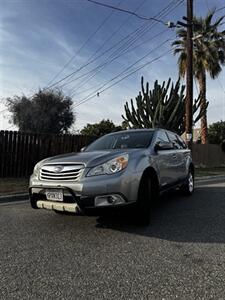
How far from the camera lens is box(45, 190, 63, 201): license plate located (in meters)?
5.24

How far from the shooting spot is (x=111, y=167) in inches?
206

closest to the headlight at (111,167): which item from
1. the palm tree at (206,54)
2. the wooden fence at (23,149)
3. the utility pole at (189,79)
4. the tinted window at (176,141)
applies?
the tinted window at (176,141)

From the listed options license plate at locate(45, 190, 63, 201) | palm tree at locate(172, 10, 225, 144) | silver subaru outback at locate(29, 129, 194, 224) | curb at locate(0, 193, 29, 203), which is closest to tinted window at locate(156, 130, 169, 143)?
silver subaru outback at locate(29, 129, 194, 224)

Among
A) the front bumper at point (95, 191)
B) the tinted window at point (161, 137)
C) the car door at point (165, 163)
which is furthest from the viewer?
the tinted window at point (161, 137)

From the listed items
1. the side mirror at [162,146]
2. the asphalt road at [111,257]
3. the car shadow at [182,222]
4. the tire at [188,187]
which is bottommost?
the asphalt road at [111,257]

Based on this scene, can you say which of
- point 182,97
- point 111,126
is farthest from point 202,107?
point 111,126

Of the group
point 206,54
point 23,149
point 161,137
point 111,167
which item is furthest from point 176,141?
point 206,54

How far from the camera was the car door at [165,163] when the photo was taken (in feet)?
21.4

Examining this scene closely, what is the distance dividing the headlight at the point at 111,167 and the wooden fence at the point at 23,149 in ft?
25.5

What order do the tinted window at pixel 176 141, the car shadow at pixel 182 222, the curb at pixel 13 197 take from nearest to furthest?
1. the car shadow at pixel 182 222
2. the tinted window at pixel 176 141
3. the curb at pixel 13 197

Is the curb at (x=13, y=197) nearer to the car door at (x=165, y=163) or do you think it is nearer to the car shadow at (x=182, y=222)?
the car shadow at (x=182, y=222)

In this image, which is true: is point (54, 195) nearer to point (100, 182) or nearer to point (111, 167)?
point (100, 182)

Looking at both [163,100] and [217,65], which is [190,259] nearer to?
[163,100]

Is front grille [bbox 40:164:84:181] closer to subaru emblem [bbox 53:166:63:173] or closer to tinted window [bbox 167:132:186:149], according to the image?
subaru emblem [bbox 53:166:63:173]
